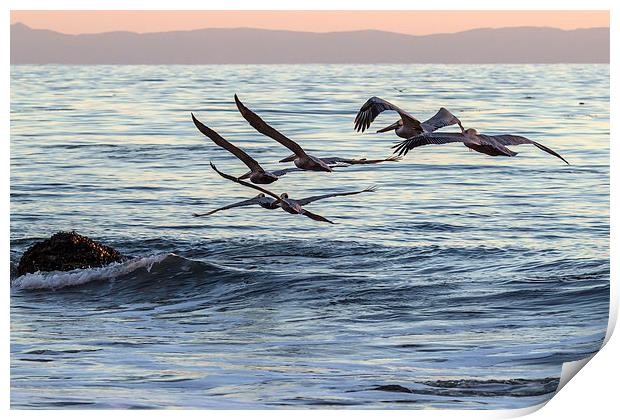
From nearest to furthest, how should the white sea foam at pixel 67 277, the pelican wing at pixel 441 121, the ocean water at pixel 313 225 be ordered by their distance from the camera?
1. the pelican wing at pixel 441 121
2. the ocean water at pixel 313 225
3. the white sea foam at pixel 67 277

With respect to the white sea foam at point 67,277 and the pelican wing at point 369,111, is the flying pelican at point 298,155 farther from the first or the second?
the white sea foam at point 67,277

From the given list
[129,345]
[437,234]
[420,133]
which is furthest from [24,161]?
[420,133]

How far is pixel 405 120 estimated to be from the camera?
11.2 meters

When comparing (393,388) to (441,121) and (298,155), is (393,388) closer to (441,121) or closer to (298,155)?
(298,155)

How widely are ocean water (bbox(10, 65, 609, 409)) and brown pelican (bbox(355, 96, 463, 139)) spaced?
2331mm

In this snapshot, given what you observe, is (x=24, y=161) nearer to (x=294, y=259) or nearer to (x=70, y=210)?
(x=70, y=210)

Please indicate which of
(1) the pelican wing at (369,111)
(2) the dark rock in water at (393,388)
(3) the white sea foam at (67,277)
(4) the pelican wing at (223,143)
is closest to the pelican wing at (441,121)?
(1) the pelican wing at (369,111)

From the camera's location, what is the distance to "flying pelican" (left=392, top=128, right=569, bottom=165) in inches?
426

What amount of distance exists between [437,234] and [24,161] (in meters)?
5.03

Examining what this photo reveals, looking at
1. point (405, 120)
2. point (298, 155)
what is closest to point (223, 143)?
point (298, 155)

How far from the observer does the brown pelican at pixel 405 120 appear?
1120 cm

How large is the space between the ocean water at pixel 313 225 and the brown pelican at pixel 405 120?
7.65 feet

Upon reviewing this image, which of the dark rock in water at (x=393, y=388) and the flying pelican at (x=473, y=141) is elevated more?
the flying pelican at (x=473, y=141)

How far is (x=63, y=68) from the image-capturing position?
16.9m
